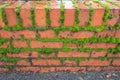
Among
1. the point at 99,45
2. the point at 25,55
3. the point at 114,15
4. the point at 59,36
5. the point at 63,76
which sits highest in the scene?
the point at 114,15

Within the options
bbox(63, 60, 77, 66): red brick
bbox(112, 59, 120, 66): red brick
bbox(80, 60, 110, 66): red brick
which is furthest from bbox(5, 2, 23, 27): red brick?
bbox(112, 59, 120, 66): red brick

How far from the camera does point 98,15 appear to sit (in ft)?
5.49

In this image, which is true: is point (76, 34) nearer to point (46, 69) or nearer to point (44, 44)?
point (44, 44)

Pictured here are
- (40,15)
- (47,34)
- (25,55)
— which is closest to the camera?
(40,15)

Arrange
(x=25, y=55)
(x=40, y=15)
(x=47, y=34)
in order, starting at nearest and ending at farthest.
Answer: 1. (x=40, y=15)
2. (x=47, y=34)
3. (x=25, y=55)

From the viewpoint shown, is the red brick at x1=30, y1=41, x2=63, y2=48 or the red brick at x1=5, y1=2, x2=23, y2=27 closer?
the red brick at x1=5, y1=2, x2=23, y2=27

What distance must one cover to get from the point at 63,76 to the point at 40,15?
702 millimetres

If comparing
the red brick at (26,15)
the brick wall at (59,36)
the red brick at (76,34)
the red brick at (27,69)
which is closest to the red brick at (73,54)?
the brick wall at (59,36)

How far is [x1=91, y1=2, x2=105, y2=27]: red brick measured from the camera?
1646 mm

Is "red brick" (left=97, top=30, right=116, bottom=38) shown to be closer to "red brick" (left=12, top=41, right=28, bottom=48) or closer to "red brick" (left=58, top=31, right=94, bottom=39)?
"red brick" (left=58, top=31, right=94, bottom=39)

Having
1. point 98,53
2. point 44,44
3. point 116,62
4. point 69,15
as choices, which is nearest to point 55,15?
point 69,15

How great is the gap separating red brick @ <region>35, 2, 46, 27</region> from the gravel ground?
0.57 m

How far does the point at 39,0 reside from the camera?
77.7 inches

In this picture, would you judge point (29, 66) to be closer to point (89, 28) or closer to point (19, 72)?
point (19, 72)
